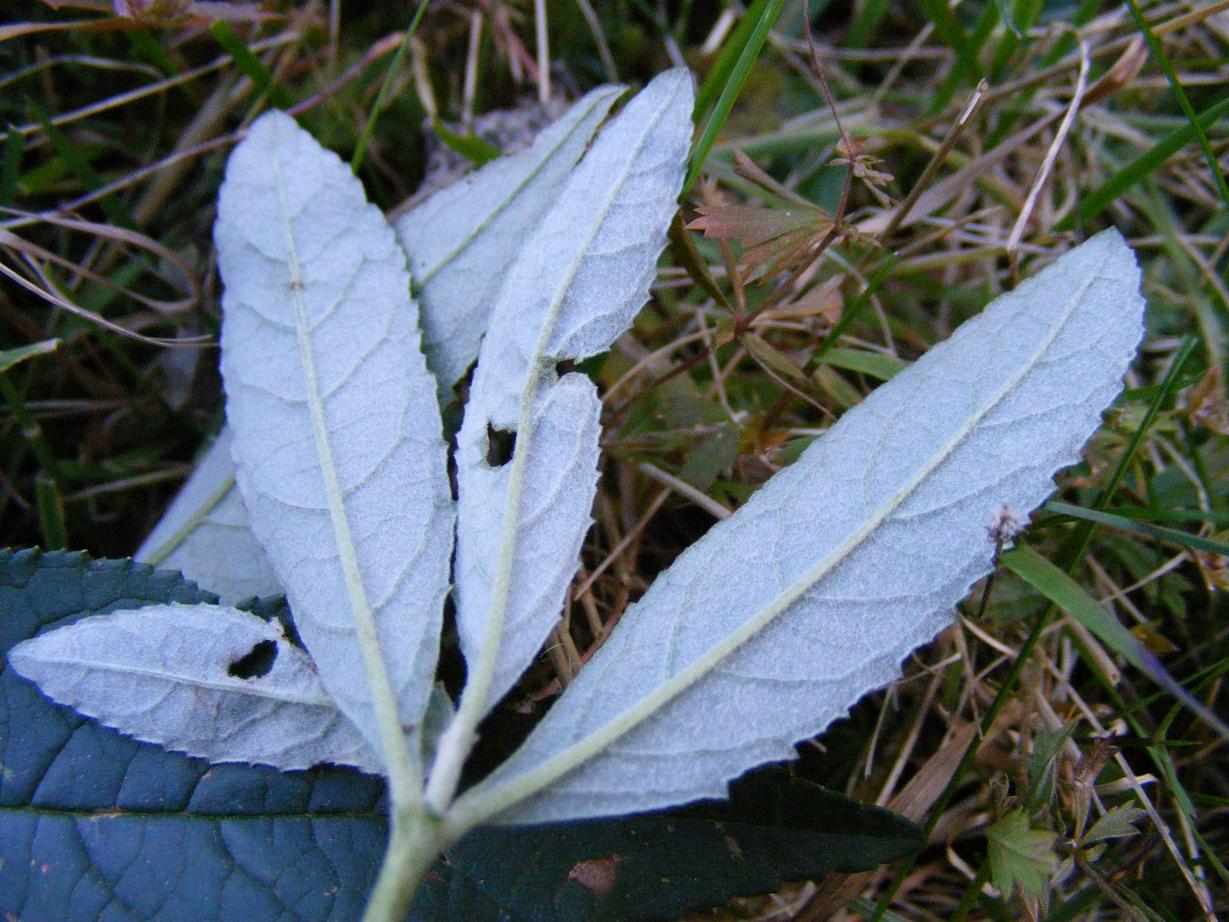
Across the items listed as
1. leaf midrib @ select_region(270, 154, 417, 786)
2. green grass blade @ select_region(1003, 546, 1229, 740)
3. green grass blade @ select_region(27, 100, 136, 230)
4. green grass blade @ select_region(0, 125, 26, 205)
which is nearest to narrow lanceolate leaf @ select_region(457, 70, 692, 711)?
leaf midrib @ select_region(270, 154, 417, 786)

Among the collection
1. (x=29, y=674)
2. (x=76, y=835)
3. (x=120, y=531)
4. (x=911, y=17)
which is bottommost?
(x=120, y=531)

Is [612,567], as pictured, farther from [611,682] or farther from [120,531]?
[120,531]

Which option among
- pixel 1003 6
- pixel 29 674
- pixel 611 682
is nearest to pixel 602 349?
pixel 611 682

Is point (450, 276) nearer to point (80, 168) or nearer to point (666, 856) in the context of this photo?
point (80, 168)

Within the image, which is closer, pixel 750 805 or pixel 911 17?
pixel 750 805

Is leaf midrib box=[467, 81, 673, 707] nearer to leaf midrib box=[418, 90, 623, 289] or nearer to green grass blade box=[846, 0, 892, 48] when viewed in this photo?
leaf midrib box=[418, 90, 623, 289]

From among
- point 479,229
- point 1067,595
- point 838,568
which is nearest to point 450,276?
point 479,229

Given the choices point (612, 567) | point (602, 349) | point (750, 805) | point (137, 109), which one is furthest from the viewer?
point (137, 109)
